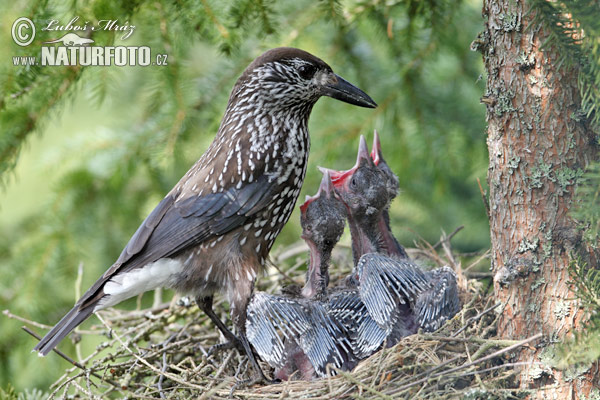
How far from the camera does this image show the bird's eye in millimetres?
3408

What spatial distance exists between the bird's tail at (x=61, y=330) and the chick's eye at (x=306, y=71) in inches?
64.8

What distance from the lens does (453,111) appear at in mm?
4301

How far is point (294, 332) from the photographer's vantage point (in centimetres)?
295

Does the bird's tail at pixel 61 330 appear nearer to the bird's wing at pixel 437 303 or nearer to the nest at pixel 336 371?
the nest at pixel 336 371

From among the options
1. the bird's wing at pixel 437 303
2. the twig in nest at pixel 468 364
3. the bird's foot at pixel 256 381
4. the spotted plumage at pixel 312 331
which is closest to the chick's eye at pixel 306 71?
the spotted plumage at pixel 312 331

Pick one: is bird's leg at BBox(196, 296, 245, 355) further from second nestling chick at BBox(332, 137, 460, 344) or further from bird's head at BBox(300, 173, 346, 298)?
second nestling chick at BBox(332, 137, 460, 344)

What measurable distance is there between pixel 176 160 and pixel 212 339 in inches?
48.2

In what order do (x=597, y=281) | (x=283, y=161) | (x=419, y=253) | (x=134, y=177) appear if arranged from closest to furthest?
(x=597, y=281) < (x=283, y=161) < (x=419, y=253) < (x=134, y=177)

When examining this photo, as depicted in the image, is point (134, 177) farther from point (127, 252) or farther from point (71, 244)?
point (127, 252)

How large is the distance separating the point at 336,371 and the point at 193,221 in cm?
104

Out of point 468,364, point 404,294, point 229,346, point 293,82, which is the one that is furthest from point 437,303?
point 293,82

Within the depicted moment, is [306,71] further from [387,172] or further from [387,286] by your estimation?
[387,286]

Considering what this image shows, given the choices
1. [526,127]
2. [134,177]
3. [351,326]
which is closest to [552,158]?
[526,127]

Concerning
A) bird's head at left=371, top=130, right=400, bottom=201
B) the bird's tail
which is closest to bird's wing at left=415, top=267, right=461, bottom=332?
bird's head at left=371, top=130, right=400, bottom=201
